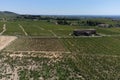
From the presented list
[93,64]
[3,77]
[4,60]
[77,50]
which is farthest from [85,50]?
[3,77]

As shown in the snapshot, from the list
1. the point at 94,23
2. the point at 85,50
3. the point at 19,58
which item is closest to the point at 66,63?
the point at 19,58

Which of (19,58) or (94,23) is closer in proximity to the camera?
(19,58)

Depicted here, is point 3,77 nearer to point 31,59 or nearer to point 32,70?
point 32,70

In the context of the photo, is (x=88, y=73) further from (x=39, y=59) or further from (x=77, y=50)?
(x=77, y=50)

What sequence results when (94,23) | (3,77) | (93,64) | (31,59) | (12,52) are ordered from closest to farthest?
(3,77), (93,64), (31,59), (12,52), (94,23)

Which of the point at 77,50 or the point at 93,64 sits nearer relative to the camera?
the point at 93,64

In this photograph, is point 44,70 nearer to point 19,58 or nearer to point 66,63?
point 66,63

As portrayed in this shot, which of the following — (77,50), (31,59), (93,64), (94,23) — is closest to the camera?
(93,64)

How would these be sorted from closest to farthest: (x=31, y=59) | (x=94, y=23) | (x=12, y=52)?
(x=31, y=59)
(x=12, y=52)
(x=94, y=23)

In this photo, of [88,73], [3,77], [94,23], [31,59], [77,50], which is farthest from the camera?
[94,23]
